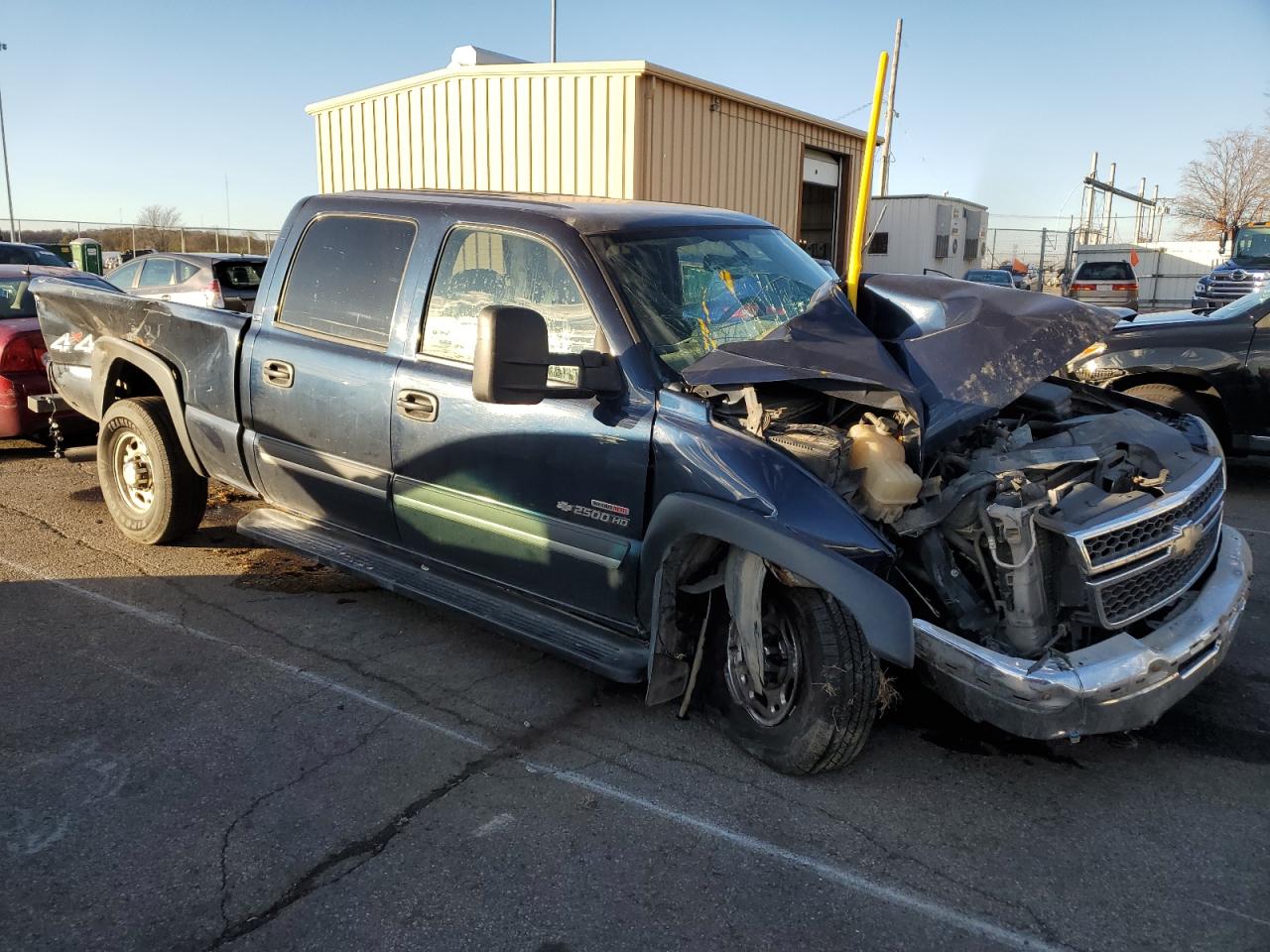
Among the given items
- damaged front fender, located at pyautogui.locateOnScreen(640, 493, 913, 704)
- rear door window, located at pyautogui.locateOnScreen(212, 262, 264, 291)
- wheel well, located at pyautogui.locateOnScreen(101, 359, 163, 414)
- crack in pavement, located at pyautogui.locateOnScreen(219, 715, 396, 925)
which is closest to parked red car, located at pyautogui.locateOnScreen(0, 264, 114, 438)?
wheel well, located at pyautogui.locateOnScreen(101, 359, 163, 414)

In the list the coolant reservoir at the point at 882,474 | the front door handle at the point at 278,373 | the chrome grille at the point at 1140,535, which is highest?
the front door handle at the point at 278,373

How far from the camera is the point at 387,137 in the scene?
1441 centimetres

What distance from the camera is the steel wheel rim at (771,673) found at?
3232mm

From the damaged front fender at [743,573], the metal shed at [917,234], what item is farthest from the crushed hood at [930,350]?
the metal shed at [917,234]

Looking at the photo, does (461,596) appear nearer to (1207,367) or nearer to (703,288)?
(703,288)

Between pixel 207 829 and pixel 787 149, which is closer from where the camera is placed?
pixel 207 829

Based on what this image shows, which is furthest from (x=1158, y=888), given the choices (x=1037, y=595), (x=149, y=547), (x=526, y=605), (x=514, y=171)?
(x=514, y=171)

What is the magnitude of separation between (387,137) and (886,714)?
13100 millimetres

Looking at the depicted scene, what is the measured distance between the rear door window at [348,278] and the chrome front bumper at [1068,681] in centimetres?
265

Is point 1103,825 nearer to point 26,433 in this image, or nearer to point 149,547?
point 149,547

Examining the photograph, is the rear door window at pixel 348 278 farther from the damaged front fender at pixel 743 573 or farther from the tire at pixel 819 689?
the tire at pixel 819 689

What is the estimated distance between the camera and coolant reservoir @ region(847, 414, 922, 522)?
3045mm

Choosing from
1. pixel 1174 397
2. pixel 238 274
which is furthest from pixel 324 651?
pixel 238 274

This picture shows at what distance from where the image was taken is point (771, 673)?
10.9ft
